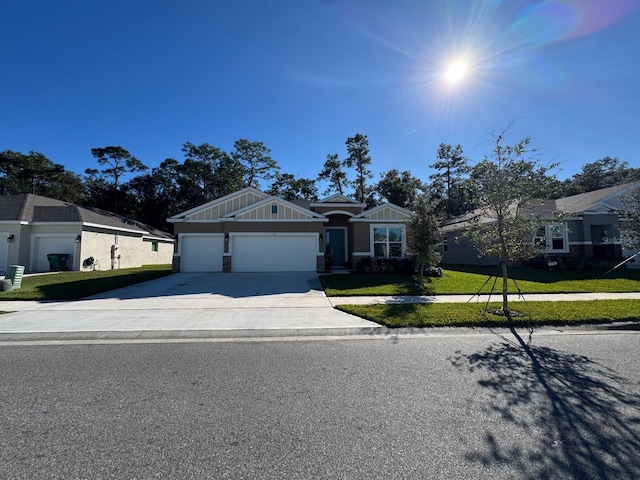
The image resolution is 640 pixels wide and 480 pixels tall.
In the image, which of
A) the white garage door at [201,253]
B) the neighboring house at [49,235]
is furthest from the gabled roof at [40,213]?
the white garage door at [201,253]

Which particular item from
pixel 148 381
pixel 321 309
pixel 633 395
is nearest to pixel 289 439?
pixel 148 381

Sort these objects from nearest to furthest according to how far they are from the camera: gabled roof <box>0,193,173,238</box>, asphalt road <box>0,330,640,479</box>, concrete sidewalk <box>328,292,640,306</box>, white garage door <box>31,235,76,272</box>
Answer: asphalt road <box>0,330,640,479</box> → concrete sidewalk <box>328,292,640,306</box> → gabled roof <box>0,193,173,238</box> → white garage door <box>31,235,76,272</box>

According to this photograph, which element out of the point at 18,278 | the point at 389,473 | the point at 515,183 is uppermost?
the point at 515,183

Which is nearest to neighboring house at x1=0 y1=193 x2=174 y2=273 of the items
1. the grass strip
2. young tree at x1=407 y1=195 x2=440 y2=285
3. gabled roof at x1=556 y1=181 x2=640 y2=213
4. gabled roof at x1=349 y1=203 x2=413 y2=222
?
gabled roof at x1=349 y1=203 x2=413 y2=222

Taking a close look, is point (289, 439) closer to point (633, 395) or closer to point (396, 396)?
point (396, 396)

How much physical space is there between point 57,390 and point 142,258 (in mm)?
25260

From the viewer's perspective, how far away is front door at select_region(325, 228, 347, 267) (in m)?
20.0

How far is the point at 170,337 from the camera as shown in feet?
20.0

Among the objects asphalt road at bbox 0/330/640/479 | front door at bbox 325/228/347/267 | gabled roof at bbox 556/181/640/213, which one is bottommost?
asphalt road at bbox 0/330/640/479

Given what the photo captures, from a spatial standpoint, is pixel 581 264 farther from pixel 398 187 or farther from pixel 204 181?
pixel 204 181

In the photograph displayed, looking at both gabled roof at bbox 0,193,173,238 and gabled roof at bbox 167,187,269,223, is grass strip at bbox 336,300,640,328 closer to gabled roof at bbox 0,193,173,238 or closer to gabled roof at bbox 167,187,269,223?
gabled roof at bbox 167,187,269,223

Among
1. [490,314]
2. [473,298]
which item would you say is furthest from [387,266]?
[490,314]

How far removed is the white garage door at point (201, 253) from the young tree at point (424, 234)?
1095cm

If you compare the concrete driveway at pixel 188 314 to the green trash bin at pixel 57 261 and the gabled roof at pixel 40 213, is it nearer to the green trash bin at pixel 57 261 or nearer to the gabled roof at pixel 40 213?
the green trash bin at pixel 57 261
